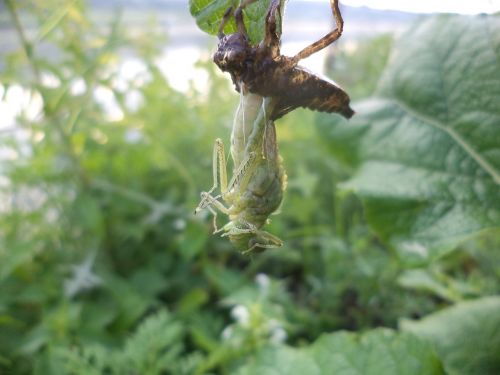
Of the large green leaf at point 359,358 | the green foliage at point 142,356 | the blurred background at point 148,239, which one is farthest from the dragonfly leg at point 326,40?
the green foliage at point 142,356

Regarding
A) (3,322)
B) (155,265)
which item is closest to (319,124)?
(155,265)

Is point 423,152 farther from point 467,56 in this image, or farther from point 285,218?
point 285,218

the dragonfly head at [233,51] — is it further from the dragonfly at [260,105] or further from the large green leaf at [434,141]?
the large green leaf at [434,141]

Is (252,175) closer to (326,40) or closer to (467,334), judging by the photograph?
(326,40)

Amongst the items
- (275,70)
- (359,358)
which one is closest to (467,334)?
(359,358)

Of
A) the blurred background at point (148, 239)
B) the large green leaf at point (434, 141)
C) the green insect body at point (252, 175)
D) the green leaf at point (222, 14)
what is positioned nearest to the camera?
the green leaf at point (222, 14)
